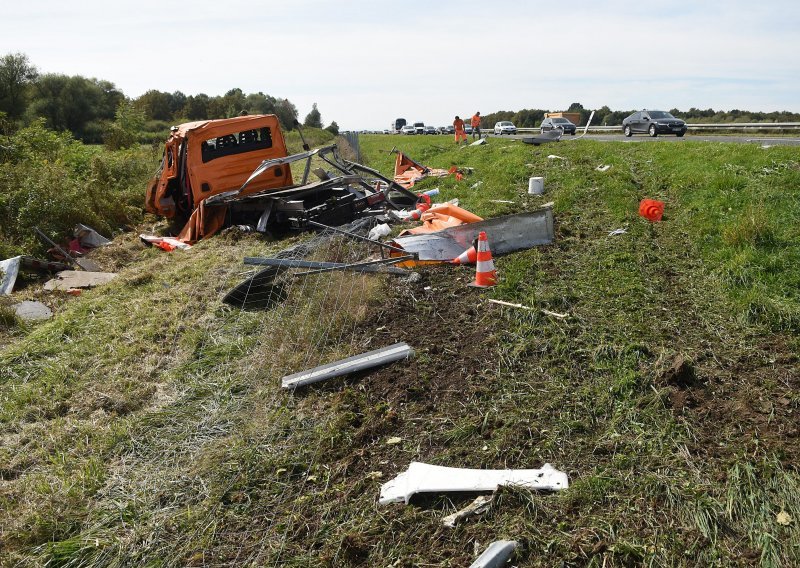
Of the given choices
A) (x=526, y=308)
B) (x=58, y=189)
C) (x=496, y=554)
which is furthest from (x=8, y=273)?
(x=496, y=554)

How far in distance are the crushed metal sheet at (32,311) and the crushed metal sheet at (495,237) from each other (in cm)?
450

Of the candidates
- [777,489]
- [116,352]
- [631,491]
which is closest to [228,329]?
[116,352]

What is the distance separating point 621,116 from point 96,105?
41.9 m

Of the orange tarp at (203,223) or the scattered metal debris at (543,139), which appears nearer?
the orange tarp at (203,223)

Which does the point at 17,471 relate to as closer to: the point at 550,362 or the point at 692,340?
the point at 550,362

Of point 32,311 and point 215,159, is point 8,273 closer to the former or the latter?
point 32,311

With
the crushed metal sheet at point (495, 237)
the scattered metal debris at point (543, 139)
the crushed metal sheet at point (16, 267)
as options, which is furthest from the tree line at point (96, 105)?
the crushed metal sheet at point (495, 237)

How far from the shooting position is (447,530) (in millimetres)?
2883

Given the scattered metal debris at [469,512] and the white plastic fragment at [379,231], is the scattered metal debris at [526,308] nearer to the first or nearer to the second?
the scattered metal debris at [469,512]

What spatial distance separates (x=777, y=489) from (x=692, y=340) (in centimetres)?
164

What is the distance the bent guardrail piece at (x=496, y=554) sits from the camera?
2553 millimetres

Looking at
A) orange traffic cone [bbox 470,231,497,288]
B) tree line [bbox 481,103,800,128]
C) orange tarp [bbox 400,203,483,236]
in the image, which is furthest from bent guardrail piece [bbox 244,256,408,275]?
tree line [bbox 481,103,800,128]

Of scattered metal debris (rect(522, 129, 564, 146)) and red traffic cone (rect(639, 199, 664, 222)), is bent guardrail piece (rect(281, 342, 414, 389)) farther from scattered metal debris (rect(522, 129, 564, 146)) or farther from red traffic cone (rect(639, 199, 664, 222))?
scattered metal debris (rect(522, 129, 564, 146))

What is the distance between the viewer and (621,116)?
47.8 meters
